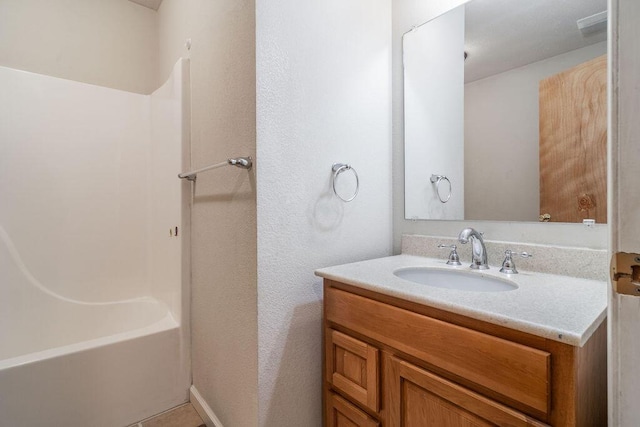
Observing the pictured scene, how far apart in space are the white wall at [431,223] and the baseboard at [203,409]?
1198 millimetres

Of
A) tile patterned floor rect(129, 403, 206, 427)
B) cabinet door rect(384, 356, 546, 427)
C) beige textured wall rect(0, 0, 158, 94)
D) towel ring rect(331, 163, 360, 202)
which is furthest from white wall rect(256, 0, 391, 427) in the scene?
beige textured wall rect(0, 0, 158, 94)

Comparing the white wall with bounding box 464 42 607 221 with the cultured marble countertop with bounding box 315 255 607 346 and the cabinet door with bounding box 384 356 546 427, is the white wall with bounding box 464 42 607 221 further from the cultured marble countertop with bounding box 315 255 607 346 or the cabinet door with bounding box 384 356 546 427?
the cabinet door with bounding box 384 356 546 427

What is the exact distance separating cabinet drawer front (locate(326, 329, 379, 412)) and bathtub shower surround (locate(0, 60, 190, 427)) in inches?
38.8

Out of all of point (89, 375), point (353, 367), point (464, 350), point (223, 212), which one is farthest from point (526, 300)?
point (89, 375)

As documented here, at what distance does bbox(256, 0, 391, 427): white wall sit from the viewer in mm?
1083

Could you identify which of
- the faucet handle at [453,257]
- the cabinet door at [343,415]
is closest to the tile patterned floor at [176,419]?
the cabinet door at [343,415]

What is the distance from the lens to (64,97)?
1867 millimetres

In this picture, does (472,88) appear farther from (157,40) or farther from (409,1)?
(157,40)

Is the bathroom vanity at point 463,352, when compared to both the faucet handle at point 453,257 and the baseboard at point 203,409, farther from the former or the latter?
the baseboard at point 203,409

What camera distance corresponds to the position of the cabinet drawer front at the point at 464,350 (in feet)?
1.95

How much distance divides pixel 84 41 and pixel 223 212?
1800 mm

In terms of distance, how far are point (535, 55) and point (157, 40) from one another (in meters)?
2.47

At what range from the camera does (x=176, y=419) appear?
1.51 m

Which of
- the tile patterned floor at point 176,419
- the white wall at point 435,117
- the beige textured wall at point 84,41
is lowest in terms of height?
the tile patterned floor at point 176,419
